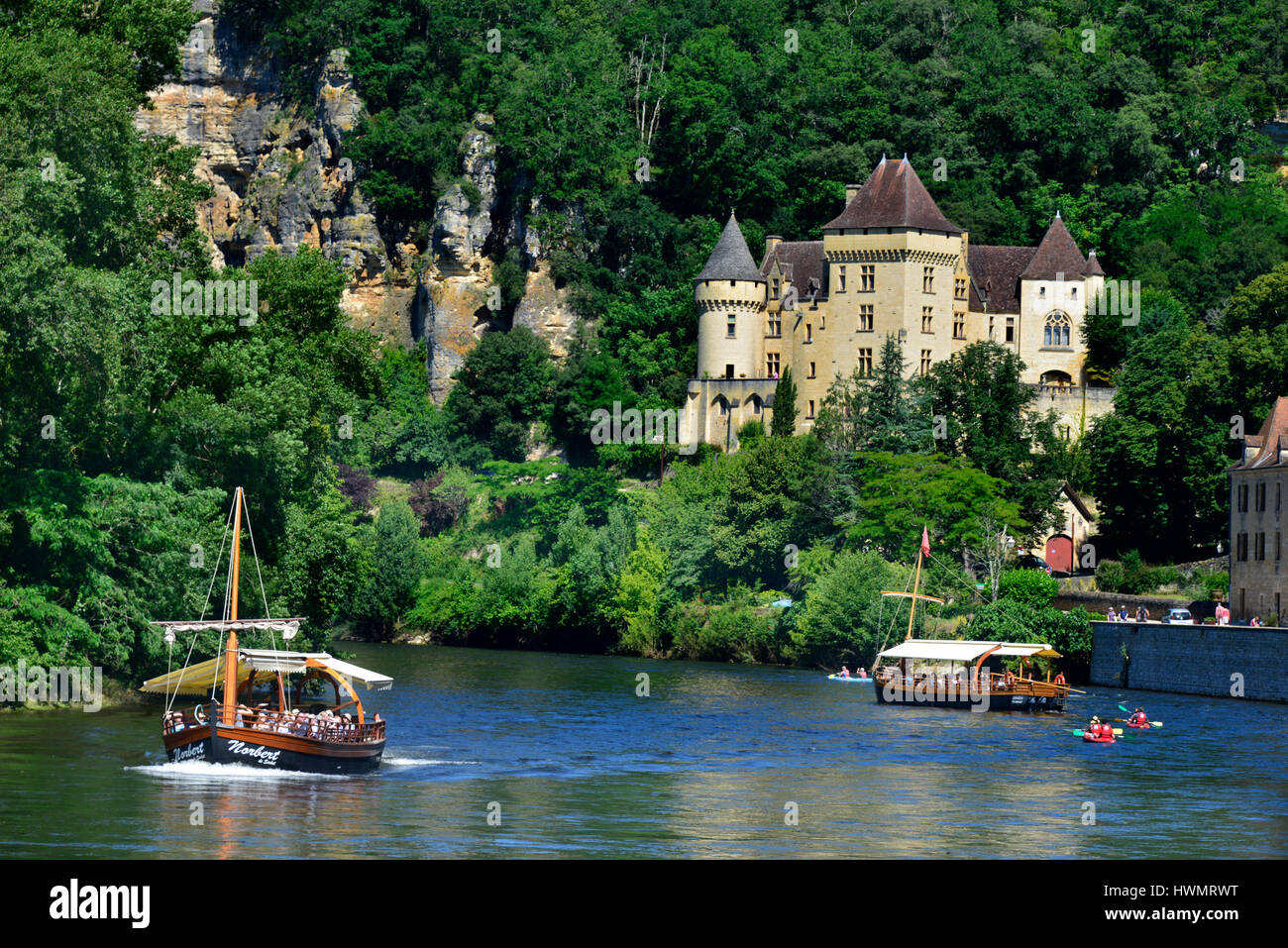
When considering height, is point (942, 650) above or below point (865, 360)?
below

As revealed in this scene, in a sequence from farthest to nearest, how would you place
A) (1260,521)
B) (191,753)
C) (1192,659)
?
(1260,521)
(1192,659)
(191,753)

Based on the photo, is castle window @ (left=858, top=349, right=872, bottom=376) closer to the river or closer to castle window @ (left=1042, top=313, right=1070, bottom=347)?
castle window @ (left=1042, top=313, right=1070, bottom=347)

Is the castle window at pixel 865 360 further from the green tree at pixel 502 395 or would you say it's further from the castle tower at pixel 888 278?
the green tree at pixel 502 395

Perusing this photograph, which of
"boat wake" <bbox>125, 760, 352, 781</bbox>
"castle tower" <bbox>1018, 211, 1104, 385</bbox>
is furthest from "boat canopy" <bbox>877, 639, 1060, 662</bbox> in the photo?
"castle tower" <bbox>1018, 211, 1104, 385</bbox>

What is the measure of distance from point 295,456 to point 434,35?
262 ft

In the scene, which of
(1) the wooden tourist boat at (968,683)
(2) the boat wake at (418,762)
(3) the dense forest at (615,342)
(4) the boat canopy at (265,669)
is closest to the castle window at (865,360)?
(3) the dense forest at (615,342)

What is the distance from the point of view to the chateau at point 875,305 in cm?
11444

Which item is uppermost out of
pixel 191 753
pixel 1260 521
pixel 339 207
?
pixel 339 207

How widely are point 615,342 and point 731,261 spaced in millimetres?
9639

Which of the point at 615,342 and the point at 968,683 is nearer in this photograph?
the point at 968,683

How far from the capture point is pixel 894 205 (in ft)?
377

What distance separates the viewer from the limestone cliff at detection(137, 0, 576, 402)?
423ft

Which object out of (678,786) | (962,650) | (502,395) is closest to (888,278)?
(502,395)

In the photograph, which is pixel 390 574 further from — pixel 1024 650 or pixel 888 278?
pixel 1024 650
